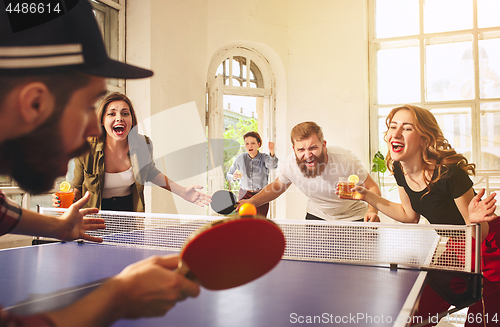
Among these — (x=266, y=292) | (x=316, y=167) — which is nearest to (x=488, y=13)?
(x=316, y=167)

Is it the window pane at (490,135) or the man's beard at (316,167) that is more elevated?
the window pane at (490,135)

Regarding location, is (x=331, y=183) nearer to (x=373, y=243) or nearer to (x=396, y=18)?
(x=373, y=243)

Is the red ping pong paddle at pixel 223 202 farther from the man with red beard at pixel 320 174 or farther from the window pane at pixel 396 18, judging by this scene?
the window pane at pixel 396 18

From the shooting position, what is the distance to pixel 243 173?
5445mm

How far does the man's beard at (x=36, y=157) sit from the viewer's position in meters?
0.53

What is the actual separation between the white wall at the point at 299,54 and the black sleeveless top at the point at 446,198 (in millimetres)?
3819

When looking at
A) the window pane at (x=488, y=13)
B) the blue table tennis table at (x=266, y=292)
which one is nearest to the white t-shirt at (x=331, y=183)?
the blue table tennis table at (x=266, y=292)

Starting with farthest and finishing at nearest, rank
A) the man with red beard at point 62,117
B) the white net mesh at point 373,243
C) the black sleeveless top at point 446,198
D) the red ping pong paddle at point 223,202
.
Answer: the red ping pong paddle at point 223,202
the black sleeveless top at point 446,198
the white net mesh at point 373,243
the man with red beard at point 62,117

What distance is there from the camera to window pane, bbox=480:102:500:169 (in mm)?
5871

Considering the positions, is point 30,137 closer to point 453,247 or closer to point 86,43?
point 86,43

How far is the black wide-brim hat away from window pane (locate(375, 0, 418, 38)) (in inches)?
263

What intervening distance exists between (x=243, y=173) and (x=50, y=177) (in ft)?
16.0

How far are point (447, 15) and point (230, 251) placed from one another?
6837 mm

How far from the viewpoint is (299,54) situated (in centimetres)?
638
